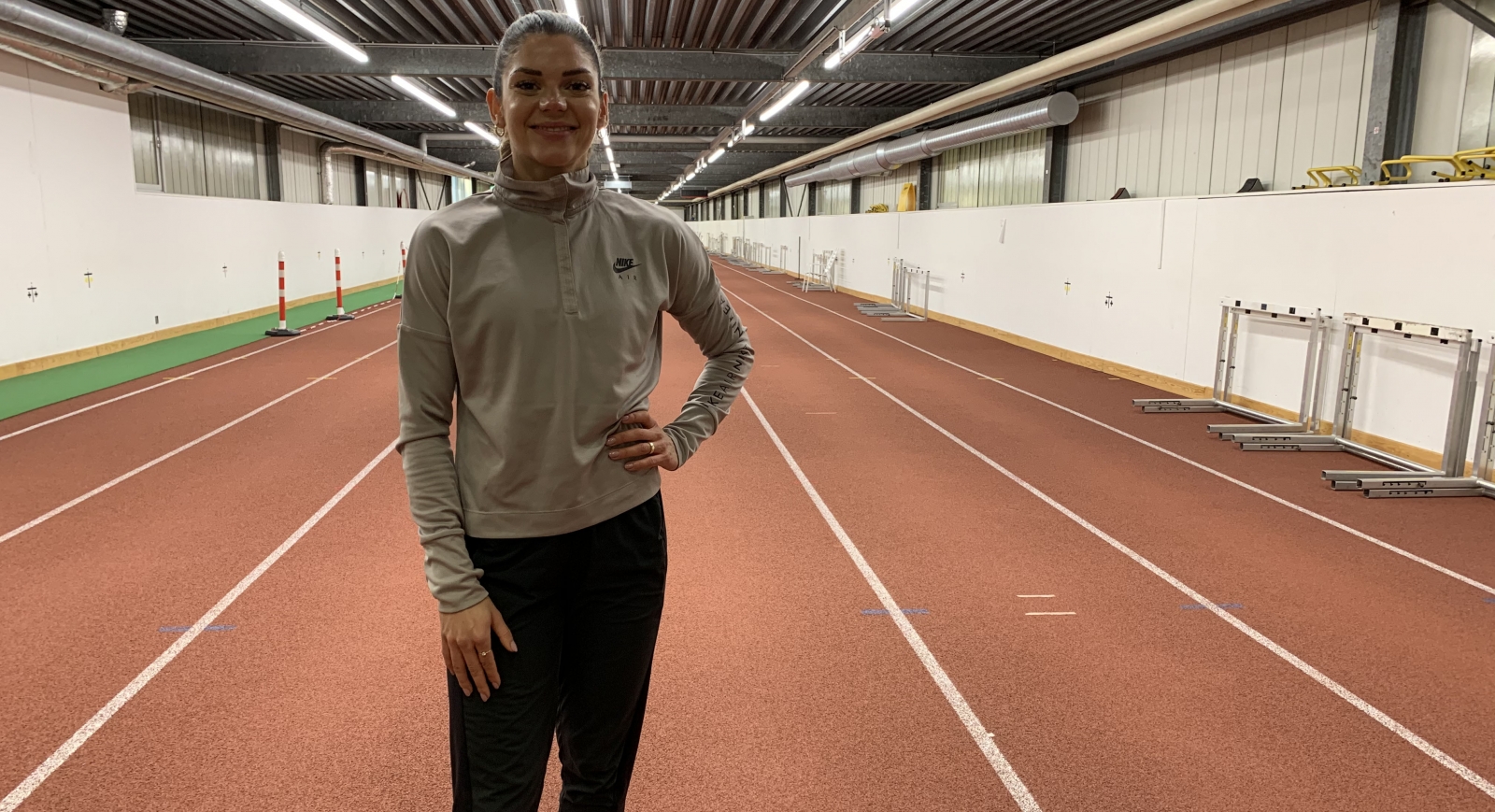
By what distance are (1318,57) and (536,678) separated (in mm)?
10921

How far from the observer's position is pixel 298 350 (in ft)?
44.7

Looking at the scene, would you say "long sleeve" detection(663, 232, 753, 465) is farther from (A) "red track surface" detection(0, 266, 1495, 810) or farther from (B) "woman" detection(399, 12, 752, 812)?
(A) "red track surface" detection(0, 266, 1495, 810)

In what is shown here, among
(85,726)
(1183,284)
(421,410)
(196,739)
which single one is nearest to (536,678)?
(421,410)

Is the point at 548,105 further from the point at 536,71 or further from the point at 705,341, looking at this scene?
the point at 705,341

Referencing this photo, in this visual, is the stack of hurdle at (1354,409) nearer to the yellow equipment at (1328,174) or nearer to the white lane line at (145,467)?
the yellow equipment at (1328,174)

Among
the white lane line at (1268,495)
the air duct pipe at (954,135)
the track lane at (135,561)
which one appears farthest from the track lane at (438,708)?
the air duct pipe at (954,135)

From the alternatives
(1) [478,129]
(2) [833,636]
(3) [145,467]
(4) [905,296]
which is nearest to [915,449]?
(2) [833,636]

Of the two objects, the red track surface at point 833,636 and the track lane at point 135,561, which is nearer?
the red track surface at point 833,636

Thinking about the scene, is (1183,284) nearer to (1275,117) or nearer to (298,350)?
(1275,117)

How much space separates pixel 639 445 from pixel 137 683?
10.5 feet

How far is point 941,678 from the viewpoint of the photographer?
3.88m

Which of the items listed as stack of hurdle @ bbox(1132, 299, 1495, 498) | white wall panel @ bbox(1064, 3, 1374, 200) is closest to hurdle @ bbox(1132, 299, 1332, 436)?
stack of hurdle @ bbox(1132, 299, 1495, 498)

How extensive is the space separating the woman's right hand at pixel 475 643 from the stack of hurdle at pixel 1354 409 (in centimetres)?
704

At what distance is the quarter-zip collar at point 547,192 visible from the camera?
1566mm
